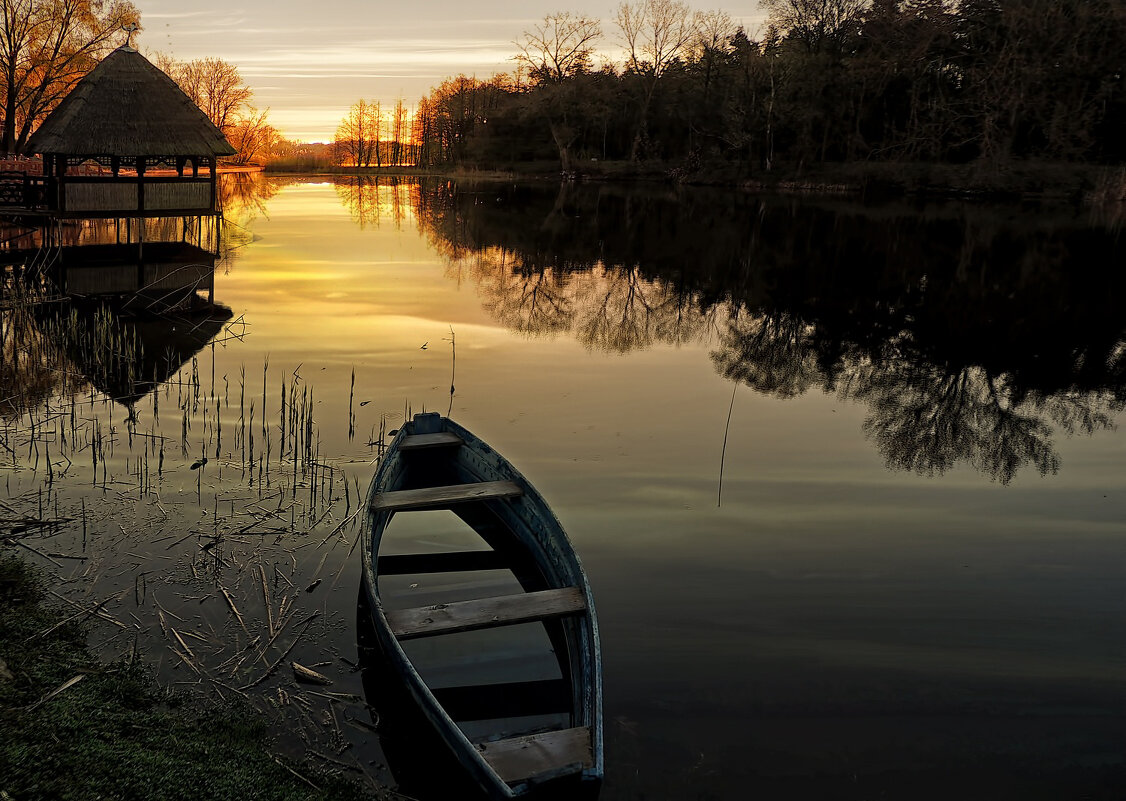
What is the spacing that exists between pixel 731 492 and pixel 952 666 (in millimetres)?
3516

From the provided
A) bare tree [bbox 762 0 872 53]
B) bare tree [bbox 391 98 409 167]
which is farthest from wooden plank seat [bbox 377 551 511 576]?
bare tree [bbox 391 98 409 167]

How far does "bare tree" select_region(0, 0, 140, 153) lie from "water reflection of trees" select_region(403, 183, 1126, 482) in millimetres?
18865

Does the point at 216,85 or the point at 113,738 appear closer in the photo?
A: the point at 113,738

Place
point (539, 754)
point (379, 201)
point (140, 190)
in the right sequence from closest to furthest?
point (539, 754)
point (140, 190)
point (379, 201)

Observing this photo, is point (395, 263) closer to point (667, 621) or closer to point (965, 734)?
point (667, 621)

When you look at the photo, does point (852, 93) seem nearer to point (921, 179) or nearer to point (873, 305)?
point (921, 179)

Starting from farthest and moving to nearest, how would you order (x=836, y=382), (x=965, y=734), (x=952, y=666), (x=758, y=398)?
(x=836, y=382)
(x=758, y=398)
(x=952, y=666)
(x=965, y=734)

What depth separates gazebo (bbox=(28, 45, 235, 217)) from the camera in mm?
25750

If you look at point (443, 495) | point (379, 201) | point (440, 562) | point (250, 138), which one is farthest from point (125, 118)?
point (250, 138)

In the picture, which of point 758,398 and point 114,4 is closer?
point 758,398

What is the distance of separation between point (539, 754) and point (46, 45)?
162 ft

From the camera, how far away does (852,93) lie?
61.7 meters

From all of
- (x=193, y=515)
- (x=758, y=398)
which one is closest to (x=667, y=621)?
(x=193, y=515)

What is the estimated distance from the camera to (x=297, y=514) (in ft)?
27.7
